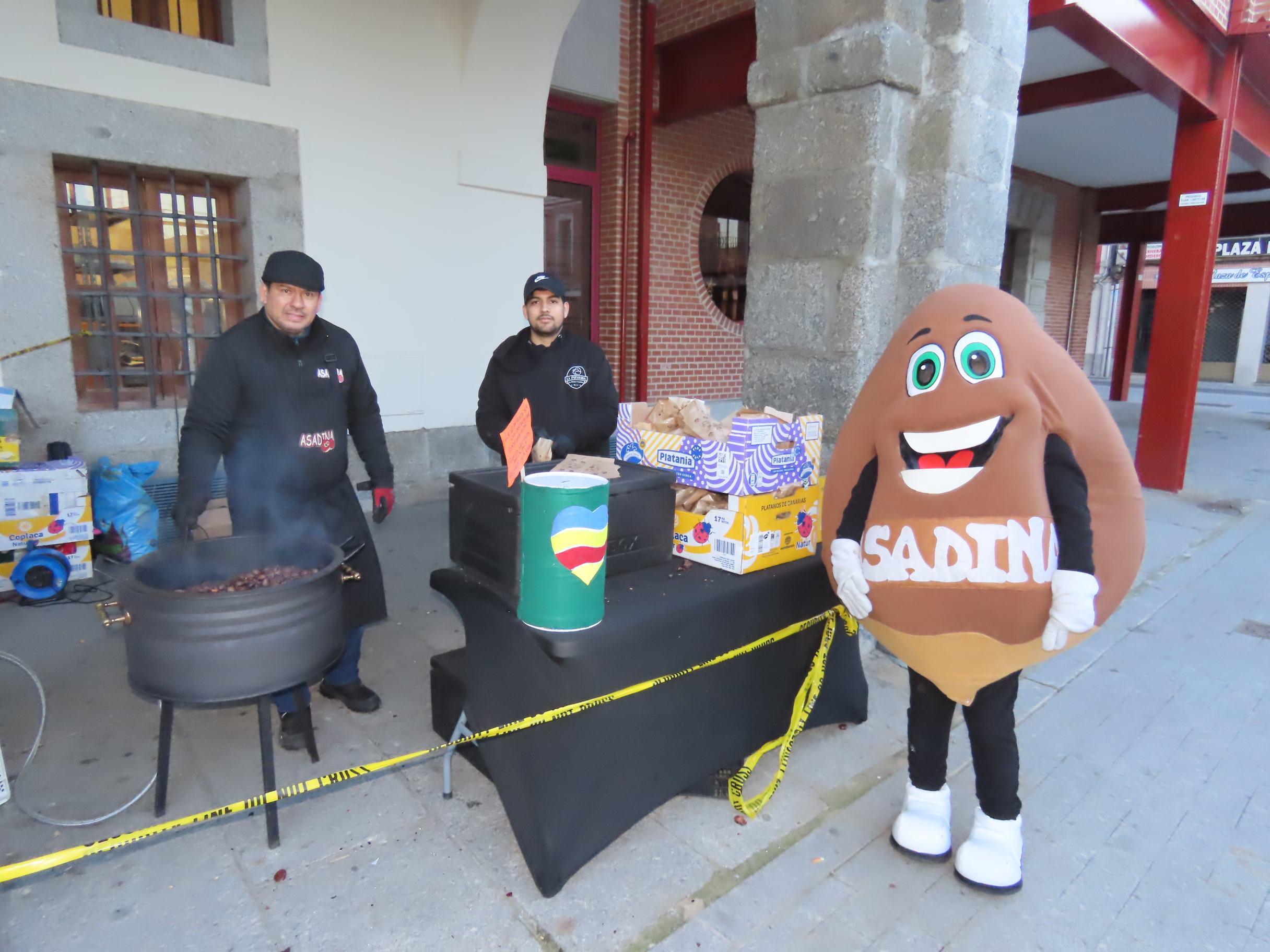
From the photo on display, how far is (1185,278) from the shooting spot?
25.8 feet

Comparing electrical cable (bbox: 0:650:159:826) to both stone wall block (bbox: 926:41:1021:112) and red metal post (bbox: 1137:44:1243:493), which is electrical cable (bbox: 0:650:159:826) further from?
red metal post (bbox: 1137:44:1243:493)

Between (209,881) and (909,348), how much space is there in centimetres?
261

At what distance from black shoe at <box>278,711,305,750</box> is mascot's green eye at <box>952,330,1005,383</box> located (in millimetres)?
2708

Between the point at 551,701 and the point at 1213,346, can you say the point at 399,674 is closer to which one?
the point at 551,701

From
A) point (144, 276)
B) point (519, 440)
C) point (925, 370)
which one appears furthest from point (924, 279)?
point (144, 276)

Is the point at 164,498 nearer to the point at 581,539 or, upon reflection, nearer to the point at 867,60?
the point at 581,539

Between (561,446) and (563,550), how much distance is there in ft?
5.68

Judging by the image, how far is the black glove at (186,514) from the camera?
9.00 feet

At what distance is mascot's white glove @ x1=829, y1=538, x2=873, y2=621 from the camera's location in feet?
7.55

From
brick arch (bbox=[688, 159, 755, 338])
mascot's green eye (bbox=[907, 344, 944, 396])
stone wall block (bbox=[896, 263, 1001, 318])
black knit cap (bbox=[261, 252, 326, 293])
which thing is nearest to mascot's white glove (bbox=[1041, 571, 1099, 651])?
mascot's green eye (bbox=[907, 344, 944, 396])

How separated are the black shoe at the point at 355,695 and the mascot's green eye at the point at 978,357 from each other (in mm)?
2745

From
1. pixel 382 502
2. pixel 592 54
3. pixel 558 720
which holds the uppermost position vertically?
pixel 592 54

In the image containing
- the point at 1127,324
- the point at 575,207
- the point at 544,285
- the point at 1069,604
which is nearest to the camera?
the point at 1069,604

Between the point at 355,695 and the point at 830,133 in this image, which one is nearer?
the point at 355,695
